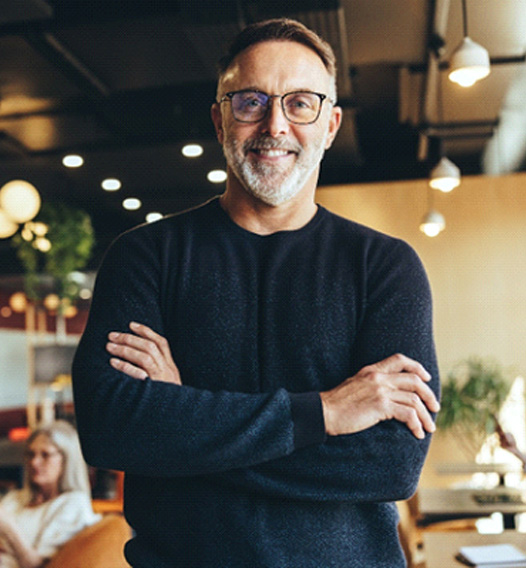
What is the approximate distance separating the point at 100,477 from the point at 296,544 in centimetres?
430

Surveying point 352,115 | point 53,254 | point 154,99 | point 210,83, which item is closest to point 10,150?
point 53,254

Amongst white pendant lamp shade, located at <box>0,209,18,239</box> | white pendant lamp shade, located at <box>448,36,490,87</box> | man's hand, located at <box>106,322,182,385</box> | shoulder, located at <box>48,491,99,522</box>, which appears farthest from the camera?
white pendant lamp shade, located at <box>0,209,18,239</box>

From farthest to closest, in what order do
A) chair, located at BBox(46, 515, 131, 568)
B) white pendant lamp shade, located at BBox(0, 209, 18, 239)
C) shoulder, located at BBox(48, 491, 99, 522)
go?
white pendant lamp shade, located at BBox(0, 209, 18, 239), shoulder, located at BBox(48, 491, 99, 522), chair, located at BBox(46, 515, 131, 568)

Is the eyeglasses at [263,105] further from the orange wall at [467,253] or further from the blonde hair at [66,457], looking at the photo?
the orange wall at [467,253]

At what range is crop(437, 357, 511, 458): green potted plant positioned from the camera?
7906mm

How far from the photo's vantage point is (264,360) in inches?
52.1

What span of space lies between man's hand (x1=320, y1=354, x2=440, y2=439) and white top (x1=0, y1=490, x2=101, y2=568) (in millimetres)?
2391

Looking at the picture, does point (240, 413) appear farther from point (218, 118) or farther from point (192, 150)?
point (192, 150)

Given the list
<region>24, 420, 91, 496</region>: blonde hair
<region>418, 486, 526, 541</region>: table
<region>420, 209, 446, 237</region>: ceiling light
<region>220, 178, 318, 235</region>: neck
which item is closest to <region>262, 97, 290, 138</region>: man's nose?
<region>220, 178, 318, 235</region>: neck

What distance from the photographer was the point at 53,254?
7.64 metres

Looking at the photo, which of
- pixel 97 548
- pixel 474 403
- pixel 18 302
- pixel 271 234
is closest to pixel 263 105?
pixel 271 234

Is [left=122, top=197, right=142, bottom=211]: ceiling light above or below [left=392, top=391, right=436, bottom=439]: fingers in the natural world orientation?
above

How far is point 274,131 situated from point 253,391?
49 cm

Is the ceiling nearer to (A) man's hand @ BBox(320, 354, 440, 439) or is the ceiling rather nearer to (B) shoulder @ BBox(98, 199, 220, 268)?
(B) shoulder @ BBox(98, 199, 220, 268)
